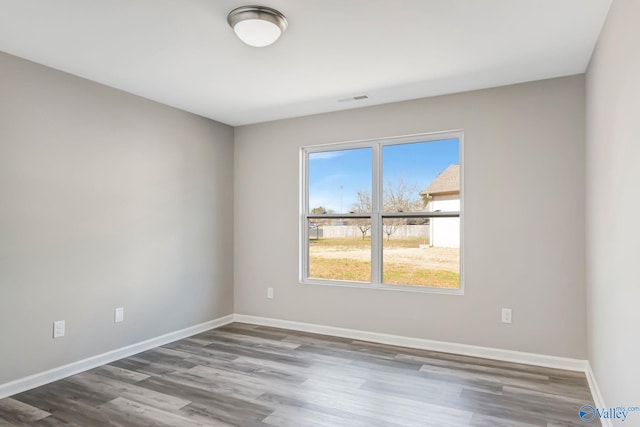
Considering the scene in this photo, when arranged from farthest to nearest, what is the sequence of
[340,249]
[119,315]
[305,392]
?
[340,249]
[119,315]
[305,392]

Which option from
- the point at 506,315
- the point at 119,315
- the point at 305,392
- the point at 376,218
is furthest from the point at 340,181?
the point at 119,315

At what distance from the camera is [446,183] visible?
12.9 ft

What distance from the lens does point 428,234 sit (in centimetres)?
399

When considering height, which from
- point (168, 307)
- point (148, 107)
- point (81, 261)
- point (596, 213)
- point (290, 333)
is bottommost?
point (290, 333)

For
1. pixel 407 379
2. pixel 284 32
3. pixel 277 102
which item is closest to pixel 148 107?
pixel 277 102

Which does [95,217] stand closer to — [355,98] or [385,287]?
[355,98]

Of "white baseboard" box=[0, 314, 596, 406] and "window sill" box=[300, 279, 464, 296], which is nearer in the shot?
"white baseboard" box=[0, 314, 596, 406]

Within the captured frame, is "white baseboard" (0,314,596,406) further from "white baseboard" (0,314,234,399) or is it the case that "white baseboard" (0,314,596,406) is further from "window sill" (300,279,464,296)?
"window sill" (300,279,464,296)

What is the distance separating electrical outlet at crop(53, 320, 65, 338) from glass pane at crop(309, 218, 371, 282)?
2.43 meters

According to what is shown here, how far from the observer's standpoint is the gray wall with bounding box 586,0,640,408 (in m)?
1.77

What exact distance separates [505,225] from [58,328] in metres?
3.79

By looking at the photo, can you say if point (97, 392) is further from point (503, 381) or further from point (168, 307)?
point (503, 381)

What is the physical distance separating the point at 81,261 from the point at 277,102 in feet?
Answer: 7.54

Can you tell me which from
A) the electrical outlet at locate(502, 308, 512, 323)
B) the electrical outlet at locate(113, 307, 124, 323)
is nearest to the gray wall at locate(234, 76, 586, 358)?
the electrical outlet at locate(502, 308, 512, 323)
